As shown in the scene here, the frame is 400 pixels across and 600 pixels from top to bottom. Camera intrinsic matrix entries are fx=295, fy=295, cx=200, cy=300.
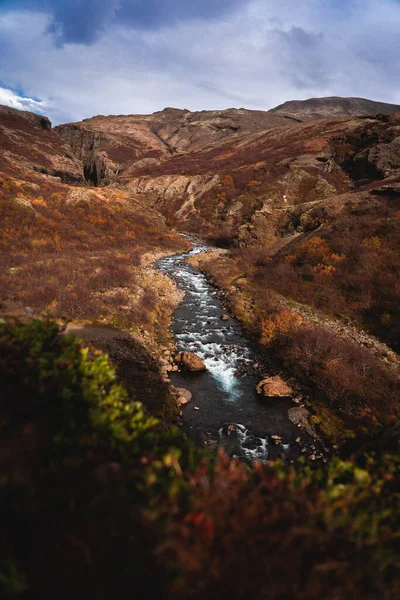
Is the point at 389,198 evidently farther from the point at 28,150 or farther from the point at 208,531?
the point at 28,150

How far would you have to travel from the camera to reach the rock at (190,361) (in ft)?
48.5

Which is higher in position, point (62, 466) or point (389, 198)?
point (389, 198)

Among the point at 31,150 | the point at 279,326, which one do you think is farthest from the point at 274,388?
the point at 31,150

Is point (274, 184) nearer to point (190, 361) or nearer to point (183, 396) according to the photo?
point (190, 361)

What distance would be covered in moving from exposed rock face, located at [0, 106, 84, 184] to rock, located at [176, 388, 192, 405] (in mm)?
43163

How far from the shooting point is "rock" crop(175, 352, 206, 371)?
1478 centimetres

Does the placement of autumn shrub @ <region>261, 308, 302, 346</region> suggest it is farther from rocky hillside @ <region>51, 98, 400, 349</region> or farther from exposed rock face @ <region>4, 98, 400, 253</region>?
exposed rock face @ <region>4, 98, 400, 253</region>

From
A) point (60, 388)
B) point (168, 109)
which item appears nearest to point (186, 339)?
point (60, 388)

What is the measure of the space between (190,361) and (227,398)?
2.80 metres

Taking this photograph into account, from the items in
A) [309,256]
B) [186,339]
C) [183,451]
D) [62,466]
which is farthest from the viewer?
[309,256]

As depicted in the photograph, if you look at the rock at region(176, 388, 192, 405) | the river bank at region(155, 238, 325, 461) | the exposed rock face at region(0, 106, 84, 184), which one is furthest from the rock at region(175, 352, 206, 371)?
the exposed rock face at region(0, 106, 84, 184)

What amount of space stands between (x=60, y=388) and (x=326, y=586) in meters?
3.73

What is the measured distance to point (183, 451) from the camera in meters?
4.01

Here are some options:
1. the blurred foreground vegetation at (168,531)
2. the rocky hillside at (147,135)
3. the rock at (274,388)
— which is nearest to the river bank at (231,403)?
the rock at (274,388)
